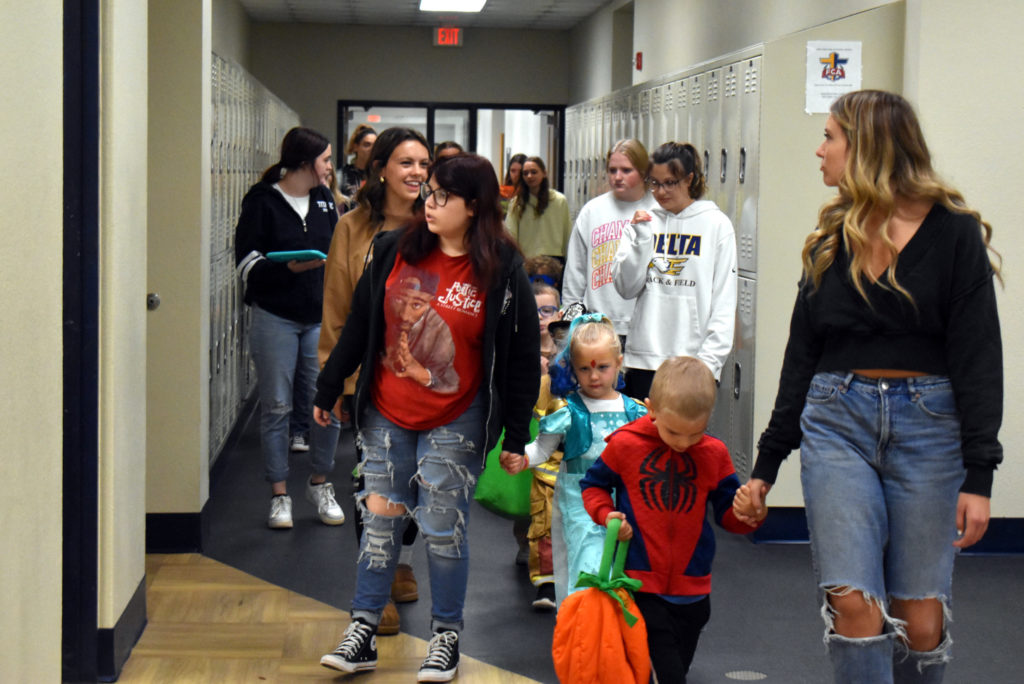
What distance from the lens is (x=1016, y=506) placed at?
4.84 meters

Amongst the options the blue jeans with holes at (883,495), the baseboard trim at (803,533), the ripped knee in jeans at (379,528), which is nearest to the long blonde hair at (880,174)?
the blue jeans with holes at (883,495)

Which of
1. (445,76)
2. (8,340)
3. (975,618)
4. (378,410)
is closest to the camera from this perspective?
(8,340)

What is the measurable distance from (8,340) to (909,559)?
1737 mm

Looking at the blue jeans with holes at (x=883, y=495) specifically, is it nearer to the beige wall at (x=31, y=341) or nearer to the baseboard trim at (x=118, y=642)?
the beige wall at (x=31, y=341)

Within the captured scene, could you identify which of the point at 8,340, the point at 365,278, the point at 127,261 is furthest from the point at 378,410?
the point at 8,340

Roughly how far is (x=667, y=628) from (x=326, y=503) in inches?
107

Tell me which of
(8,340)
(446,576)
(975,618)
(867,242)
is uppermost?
(867,242)

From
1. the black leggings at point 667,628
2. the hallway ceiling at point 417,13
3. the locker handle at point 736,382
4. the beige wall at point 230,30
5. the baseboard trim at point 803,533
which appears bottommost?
the baseboard trim at point 803,533

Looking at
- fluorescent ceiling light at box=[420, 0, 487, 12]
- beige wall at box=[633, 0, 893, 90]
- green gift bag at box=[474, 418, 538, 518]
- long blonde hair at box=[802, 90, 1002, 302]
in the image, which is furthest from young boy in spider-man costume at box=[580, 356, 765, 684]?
fluorescent ceiling light at box=[420, 0, 487, 12]

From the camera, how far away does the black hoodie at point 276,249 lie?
4859mm

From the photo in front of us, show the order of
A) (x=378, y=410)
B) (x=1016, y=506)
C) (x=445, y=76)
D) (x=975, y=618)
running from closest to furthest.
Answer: (x=378, y=410)
(x=975, y=618)
(x=1016, y=506)
(x=445, y=76)

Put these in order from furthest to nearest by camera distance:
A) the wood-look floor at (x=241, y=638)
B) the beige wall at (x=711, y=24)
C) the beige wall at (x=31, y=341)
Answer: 1. the beige wall at (x=711, y=24)
2. the wood-look floor at (x=241, y=638)
3. the beige wall at (x=31, y=341)

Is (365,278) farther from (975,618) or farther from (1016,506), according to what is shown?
(1016,506)

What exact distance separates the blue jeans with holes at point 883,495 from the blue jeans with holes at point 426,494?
3.69 ft
